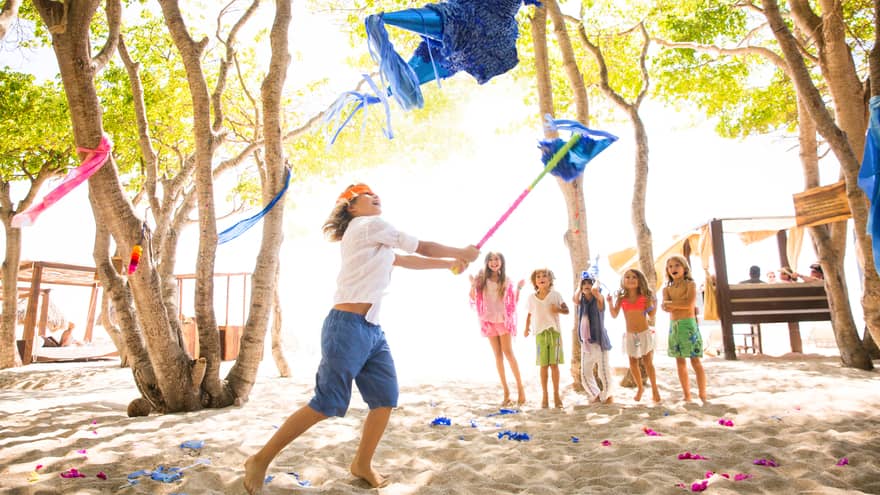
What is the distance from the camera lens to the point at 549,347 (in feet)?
15.6

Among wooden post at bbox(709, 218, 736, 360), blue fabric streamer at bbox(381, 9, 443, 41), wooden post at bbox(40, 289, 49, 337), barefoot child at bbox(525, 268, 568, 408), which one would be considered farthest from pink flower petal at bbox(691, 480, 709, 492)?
wooden post at bbox(40, 289, 49, 337)

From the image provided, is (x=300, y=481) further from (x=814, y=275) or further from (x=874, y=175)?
(x=814, y=275)

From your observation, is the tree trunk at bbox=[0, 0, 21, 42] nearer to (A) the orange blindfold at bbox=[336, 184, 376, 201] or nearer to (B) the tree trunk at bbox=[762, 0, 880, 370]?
(A) the orange blindfold at bbox=[336, 184, 376, 201]

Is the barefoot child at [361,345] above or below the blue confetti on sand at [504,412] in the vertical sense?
above

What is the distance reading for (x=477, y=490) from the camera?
2.30 metres

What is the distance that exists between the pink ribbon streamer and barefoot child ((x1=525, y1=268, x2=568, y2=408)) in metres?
3.42

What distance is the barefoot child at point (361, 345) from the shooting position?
2232 mm

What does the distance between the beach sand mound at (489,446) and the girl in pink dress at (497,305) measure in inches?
19.1

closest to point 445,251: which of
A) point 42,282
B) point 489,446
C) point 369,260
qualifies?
point 369,260

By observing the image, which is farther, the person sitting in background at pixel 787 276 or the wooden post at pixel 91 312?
the wooden post at pixel 91 312

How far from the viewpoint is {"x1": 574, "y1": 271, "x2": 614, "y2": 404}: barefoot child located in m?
4.64

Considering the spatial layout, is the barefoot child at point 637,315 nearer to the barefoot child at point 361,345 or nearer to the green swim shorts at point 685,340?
the green swim shorts at point 685,340

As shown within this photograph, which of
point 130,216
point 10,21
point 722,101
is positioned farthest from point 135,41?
point 722,101

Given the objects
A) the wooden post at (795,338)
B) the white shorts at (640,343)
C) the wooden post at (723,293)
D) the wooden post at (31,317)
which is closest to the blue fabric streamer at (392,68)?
the white shorts at (640,343)
